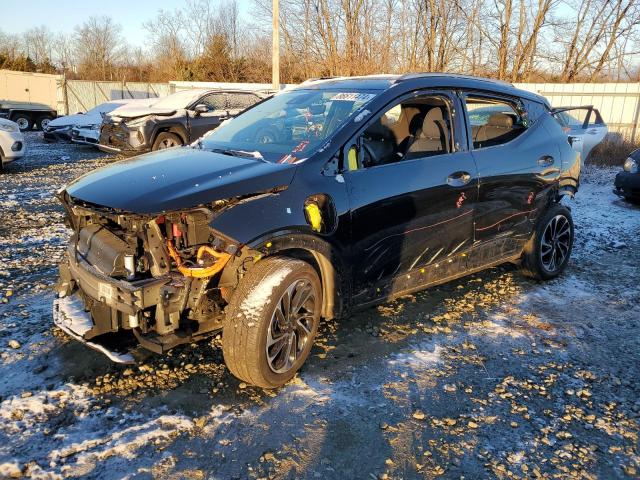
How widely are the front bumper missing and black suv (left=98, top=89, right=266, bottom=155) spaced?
774 centimetres

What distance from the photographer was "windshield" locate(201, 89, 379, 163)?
3482 mm

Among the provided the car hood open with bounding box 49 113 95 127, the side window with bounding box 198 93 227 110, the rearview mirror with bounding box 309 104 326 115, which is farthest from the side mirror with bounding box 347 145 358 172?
the car hood open with bounding box 49 113 95 127

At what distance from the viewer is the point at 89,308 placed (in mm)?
3254

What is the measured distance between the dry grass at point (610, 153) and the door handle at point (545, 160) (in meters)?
9.58

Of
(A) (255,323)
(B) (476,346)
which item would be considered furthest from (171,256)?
(B) (476,346)

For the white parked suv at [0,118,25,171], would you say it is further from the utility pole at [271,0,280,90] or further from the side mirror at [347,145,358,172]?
the side mirror at [347,145,358,172]

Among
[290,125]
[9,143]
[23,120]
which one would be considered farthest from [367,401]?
[23,120]

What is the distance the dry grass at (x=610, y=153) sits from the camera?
515 inches

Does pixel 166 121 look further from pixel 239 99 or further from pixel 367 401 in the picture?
pixel 367 401

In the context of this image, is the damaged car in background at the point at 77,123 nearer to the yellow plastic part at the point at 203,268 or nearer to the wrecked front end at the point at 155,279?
the wrecked front end at the point at 155,279

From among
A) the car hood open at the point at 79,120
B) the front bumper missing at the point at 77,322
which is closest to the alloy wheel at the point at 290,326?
the front bumper missing at the point at 77,322

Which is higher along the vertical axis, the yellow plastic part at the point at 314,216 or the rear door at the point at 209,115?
the rear door at the point at 209,115

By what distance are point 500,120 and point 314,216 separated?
2.45m

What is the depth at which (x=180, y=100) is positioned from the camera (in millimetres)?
12352
